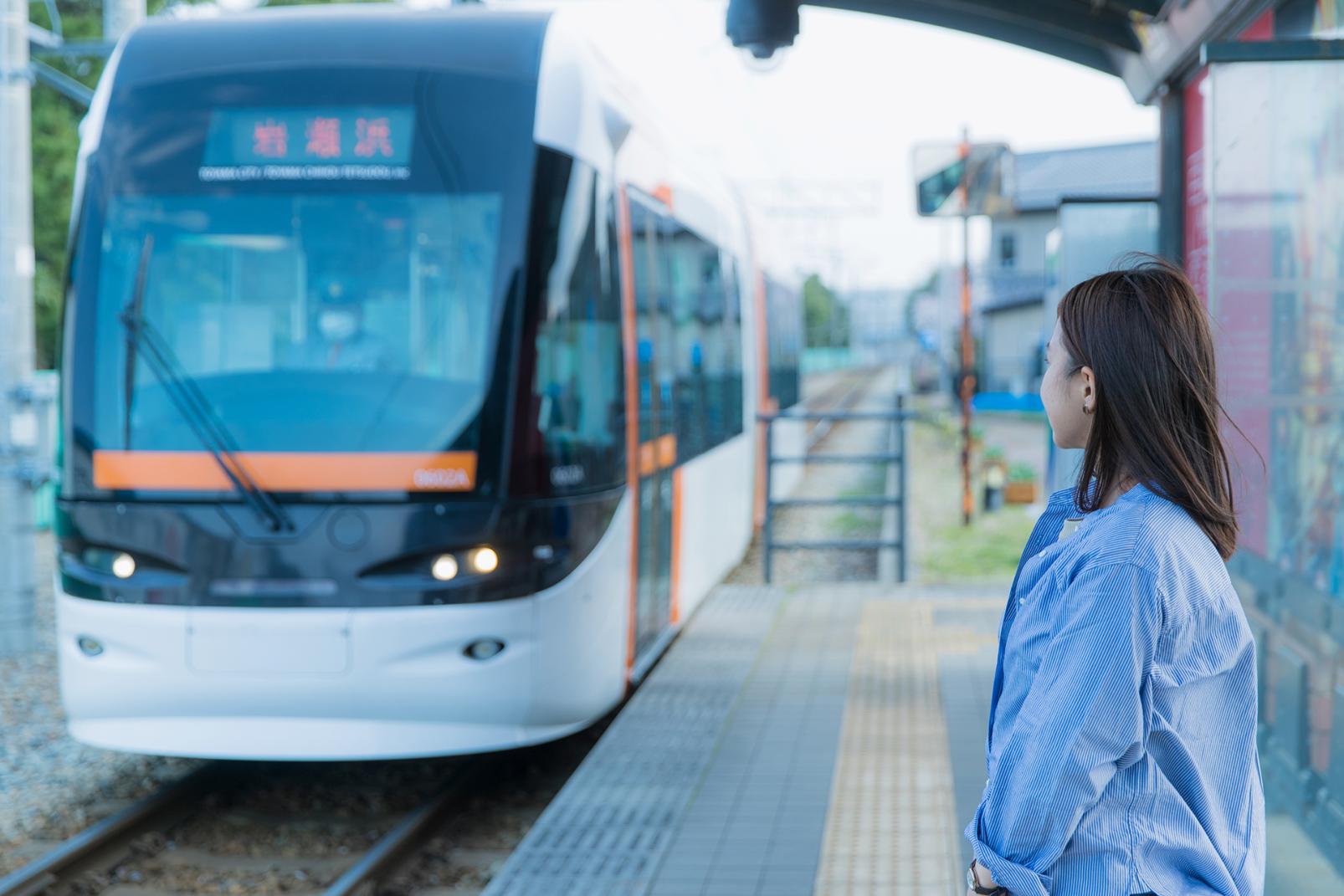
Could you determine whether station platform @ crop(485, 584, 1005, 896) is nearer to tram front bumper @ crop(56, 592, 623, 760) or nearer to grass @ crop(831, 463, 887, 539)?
tram front bumper @ crop(56, 592, 623, 760)

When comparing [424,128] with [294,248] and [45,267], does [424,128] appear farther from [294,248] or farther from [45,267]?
[45,267]

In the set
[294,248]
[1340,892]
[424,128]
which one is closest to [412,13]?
[424,128]

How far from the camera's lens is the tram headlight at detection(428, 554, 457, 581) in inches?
219

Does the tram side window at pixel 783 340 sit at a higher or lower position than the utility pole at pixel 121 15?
lower

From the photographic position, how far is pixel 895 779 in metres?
5.78

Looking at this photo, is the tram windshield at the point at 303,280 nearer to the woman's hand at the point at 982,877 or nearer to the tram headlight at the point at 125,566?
the tram headlight at the point at 125,566

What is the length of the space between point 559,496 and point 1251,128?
2.88 m

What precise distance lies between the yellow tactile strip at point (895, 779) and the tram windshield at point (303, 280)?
1.92 metres

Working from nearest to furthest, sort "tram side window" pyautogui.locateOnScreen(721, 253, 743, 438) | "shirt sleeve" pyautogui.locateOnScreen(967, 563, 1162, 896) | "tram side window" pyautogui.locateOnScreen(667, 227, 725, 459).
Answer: "shirt sleeve" pyautogui.locateOnScreen(967, 563, 1162, 896)
"tram side window" pyautogui.locateOnScreen(667, 227, 725, 459)
"tram side window" pyautogui.locateOnScreen(721, 253, 743, 438)

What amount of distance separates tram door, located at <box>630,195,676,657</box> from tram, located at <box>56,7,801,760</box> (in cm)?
93

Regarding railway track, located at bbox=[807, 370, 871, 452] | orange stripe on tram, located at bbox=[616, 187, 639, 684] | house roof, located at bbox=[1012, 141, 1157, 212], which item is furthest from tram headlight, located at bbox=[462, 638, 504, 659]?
house roof, located at bbox=[1012, 141, 1157, 212]

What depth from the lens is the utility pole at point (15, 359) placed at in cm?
896

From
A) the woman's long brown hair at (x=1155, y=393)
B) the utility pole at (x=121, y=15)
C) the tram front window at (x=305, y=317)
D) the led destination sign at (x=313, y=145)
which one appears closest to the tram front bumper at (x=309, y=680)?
the tram front window at (x=305, y=317)

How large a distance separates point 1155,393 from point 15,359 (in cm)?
851
